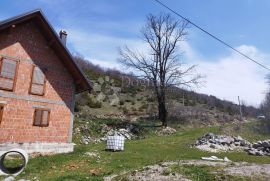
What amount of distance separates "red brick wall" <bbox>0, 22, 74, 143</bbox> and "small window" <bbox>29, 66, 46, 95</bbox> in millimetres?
270

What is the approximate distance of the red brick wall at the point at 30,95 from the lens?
20.5 m

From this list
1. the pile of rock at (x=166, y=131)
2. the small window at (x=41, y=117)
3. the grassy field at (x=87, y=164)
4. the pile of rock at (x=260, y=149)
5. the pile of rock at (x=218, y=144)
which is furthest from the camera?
the pile of rock at (x=166, y=131)

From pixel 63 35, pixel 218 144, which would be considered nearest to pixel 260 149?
pixel 218 144

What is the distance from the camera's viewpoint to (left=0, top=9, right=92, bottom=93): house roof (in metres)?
20.8

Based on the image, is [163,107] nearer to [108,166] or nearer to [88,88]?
[88,88]

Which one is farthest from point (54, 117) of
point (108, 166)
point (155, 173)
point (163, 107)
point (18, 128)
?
point (163, 107)

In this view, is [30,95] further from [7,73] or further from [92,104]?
[92,104]

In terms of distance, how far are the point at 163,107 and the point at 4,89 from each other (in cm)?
2399

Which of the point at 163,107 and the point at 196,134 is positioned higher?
the point at 163,107

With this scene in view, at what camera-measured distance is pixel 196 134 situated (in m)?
35.4

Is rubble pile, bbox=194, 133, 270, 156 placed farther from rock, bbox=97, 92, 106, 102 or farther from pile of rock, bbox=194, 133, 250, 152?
rock, bbox=97, 92, 106, 102

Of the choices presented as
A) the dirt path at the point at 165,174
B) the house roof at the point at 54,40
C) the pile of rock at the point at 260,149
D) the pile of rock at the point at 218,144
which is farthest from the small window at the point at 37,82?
the pile of rock at the point at 260,149

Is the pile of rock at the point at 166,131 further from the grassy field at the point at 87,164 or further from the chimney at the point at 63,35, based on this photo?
the chimney at the point at 63,35

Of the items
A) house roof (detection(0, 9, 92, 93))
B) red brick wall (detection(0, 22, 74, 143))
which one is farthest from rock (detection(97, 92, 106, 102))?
red brick wall (detection(0, 22, 74, 143))
